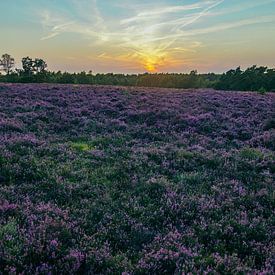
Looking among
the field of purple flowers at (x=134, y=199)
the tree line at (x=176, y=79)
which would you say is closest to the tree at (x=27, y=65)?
the tree line at (x=176, y=79)

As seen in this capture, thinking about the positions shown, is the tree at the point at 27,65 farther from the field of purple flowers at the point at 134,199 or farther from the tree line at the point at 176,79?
the field of purple flowers at the point at 134,199

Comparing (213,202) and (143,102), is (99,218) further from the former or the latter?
(143,102)

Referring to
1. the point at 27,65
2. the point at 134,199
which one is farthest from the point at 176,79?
the point at 134,199

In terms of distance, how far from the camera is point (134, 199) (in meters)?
8.31

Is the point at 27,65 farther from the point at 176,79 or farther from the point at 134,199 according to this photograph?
the point at 134,199

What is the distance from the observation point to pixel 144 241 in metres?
6.49

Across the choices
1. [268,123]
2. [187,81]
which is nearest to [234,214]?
[268,123]

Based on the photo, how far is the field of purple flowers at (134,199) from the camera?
5723 millimetres

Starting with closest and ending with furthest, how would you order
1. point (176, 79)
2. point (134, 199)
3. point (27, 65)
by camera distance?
1. point (134, 199)
2. point (27, 65)
3. point (176, 79)

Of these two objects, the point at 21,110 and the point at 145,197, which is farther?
the point at 21,110

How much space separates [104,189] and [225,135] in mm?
9316

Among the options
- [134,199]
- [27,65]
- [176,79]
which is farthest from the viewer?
[176,79]

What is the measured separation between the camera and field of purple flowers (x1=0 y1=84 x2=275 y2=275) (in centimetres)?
572

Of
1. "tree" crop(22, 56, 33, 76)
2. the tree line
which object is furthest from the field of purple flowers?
"tree" crop(22, 56, 33, 76)
